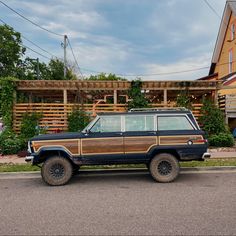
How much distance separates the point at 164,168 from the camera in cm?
753

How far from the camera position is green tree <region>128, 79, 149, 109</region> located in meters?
14.3

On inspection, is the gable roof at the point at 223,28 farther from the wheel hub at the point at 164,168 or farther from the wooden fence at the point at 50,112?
the wheel hub at the point at 164,168

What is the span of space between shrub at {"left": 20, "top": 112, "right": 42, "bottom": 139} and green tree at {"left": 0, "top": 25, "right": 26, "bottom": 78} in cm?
2651

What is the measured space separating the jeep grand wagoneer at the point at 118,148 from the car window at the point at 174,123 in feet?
0.11

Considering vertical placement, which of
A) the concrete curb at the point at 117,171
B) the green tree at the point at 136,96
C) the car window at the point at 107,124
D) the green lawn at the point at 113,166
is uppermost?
the green tree at the point at 136,96

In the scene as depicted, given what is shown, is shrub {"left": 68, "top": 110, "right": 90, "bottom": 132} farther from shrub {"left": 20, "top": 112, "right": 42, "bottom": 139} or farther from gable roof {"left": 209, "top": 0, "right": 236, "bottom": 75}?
gable roof {"left": 209, "top": 0, "right": 236, "bottom": 75}

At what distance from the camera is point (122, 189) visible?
22.4 ft

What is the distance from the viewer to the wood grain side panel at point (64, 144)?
24.3 feet

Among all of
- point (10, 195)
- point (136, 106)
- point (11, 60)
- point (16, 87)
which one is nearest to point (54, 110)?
point (16, 87)

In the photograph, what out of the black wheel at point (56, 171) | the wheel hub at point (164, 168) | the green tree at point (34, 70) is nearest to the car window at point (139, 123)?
the wheel hub at point (164, 168)

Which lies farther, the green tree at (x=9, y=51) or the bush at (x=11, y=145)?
the green tree at (x=9, y=51)

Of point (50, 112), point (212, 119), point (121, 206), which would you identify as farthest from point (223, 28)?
point (121, 206)

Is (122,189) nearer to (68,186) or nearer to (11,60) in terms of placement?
(68,186)

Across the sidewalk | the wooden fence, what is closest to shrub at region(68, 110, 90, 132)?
the wooden fence
